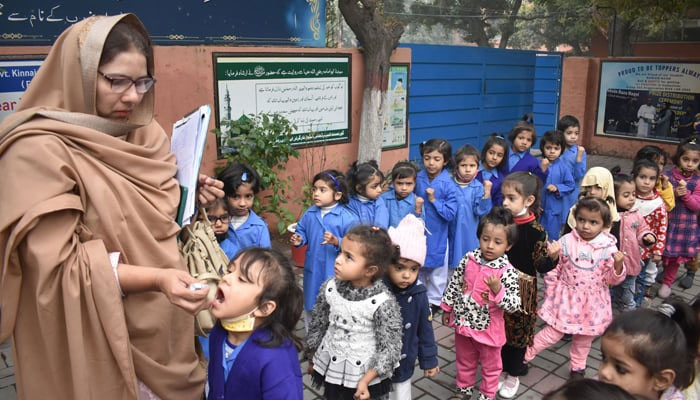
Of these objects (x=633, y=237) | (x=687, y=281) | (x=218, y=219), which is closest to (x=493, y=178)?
(x=633, y=237)

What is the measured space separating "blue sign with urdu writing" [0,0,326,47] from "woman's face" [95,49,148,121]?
12.3ft

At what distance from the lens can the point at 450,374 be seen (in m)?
3.87

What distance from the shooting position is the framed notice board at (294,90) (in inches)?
230

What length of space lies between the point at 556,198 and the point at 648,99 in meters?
7.57

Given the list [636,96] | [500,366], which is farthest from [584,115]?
[500,366]

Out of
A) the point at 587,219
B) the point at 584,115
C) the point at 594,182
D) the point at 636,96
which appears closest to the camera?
the point at 587,219

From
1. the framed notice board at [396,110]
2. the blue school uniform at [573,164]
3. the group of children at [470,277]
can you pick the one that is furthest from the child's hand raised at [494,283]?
the framed notice board at [396,110]

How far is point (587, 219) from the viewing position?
12.3ft

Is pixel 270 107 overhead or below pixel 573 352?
overhead

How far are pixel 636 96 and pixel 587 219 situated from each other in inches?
367

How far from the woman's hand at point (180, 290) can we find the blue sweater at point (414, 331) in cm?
148

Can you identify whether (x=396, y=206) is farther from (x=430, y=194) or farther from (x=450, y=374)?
(x=450, y=374)

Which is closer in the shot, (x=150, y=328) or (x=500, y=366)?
(x=150, y=328)

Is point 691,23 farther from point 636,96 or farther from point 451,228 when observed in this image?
point 451,228
